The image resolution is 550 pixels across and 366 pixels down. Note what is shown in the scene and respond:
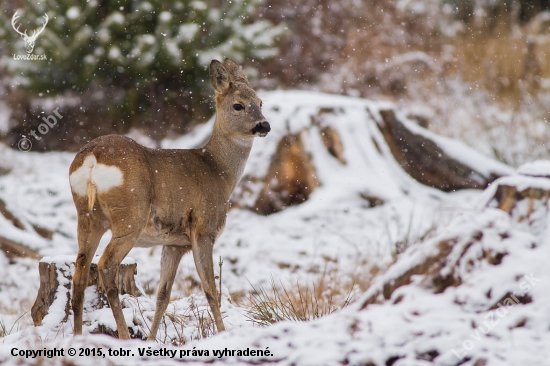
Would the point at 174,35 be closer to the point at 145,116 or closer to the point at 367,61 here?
the point at 145,116

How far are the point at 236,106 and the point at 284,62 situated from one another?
9.19 m

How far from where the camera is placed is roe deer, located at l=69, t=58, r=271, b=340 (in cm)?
383

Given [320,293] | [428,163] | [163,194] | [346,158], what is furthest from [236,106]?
[428,163]

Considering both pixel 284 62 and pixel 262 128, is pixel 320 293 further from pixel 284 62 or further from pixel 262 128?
pixel 284 62

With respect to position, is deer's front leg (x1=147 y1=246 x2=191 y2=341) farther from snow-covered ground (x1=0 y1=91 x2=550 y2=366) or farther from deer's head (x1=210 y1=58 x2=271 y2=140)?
deer's head (x1=210 y1=58 x2=271 y2=140)

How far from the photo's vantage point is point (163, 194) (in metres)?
4.10

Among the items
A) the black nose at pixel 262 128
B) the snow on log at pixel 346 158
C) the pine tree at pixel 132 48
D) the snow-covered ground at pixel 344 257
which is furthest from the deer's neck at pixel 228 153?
the pine tree at pixel 132 48

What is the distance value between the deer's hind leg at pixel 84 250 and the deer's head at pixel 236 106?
128cm

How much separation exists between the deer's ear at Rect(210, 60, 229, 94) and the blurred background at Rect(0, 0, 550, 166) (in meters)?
5.52

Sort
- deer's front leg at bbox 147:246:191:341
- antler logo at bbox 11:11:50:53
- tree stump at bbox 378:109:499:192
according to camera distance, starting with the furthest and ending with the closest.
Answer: antler logo at bbox 11:11:50:53, tree stump at bbox 378:109:499:192, deer's front leg at bbox 147:246:191:341

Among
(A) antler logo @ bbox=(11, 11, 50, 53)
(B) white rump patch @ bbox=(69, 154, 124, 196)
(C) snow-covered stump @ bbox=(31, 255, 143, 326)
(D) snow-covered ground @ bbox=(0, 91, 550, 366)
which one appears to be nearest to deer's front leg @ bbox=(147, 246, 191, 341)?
(D) snow-covered ground @ bbox=(0, 91, 550, 366)

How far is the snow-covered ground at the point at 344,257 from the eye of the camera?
256 centimetres

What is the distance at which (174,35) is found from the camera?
34.8ft

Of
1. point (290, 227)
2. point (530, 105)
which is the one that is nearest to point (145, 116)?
point (290, 227)
